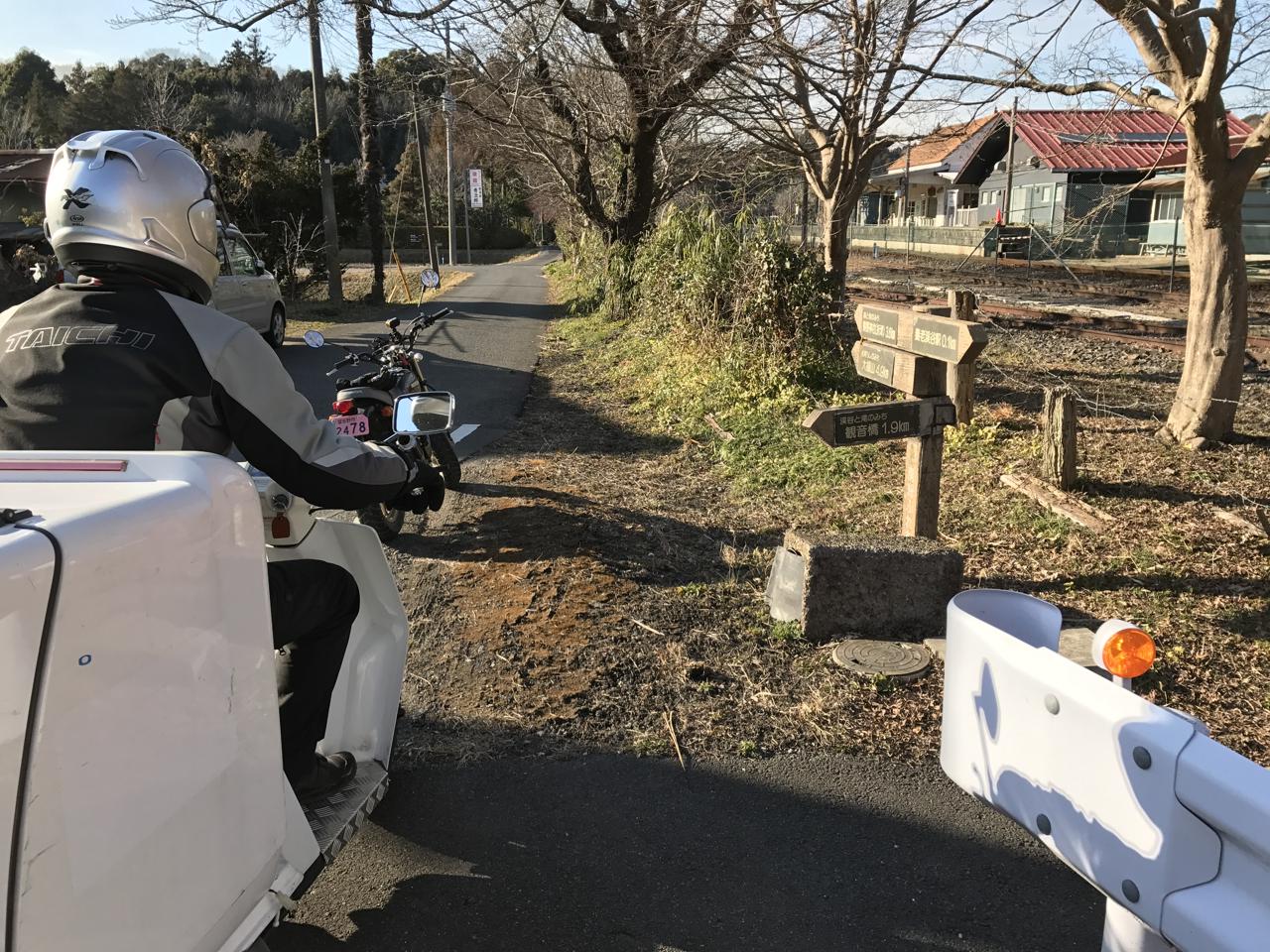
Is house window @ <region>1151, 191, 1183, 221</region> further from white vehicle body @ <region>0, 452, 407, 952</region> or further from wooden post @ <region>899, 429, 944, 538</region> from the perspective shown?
white vehicle body @ <region>0, 452, 407, 952</region>

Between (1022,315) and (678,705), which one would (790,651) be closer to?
(678,705)

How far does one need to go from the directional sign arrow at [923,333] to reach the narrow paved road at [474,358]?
13.1 ft

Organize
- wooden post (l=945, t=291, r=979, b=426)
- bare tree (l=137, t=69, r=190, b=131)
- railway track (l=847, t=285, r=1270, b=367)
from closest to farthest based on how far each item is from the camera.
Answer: wooden post (l=945, t=291, r=979, b=426), railway track (l=847, t=285, r=1270, b=367), bare tree (l=137, t=69, r=190, b=131)

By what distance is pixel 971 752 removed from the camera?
2211 millimetres

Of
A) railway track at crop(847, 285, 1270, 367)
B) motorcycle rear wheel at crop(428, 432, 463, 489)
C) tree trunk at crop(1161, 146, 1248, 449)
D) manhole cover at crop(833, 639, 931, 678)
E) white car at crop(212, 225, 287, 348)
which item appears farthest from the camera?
white car at crop(212, 225, 287, 348)

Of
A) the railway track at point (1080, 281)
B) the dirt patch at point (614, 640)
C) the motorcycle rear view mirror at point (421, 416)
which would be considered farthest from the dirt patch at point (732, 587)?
the railway track at point (1080, 281)

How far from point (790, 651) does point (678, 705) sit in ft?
2.31

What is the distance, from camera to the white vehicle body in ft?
4.50

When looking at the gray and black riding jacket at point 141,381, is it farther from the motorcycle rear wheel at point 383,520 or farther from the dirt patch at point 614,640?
the motorcycle rear wheel at point 383,520

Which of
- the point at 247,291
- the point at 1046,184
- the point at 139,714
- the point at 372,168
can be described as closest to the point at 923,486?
the point at 139,714

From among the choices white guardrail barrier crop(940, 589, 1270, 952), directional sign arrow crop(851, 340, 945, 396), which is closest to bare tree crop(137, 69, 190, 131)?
directional sign arrow crop(851, 340, 945, 396)

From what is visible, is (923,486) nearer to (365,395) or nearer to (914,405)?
(914,405)

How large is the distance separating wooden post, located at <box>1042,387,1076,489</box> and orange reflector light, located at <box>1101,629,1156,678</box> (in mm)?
4406

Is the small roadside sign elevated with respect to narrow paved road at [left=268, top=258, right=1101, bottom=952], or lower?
elevated
